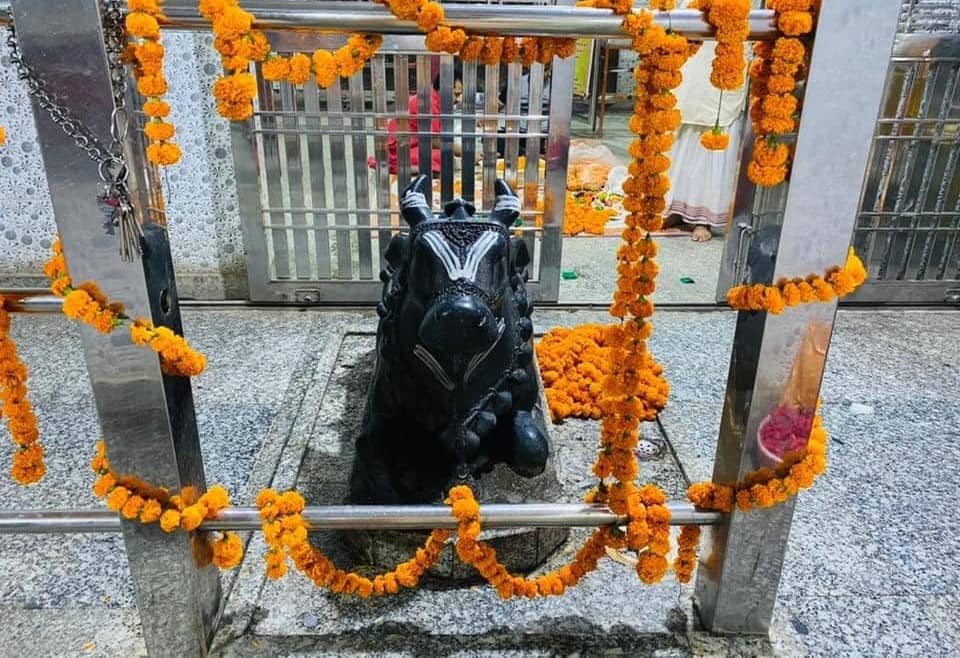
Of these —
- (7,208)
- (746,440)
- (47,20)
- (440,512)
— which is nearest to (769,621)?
(746,440)

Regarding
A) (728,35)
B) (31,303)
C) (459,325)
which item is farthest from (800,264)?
(31,303)

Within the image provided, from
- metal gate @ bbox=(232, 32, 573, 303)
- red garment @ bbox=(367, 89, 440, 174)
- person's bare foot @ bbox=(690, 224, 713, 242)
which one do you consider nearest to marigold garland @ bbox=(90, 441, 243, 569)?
metal gate @ bbox=(232, 32, 573, 303)

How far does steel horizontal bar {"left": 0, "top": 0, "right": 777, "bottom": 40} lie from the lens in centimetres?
113

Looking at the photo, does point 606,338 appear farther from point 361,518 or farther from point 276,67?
point 276,67

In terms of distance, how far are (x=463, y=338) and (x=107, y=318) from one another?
0.63 metres

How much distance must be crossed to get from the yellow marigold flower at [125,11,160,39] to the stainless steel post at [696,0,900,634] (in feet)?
3.49

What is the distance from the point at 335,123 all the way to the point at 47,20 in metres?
2.23

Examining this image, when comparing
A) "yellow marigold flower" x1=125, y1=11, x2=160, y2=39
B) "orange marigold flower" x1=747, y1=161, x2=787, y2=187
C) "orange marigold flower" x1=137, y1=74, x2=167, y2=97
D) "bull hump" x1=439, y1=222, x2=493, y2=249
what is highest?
"yellow marigold flower" x1=125, y1=11, x2=160, y2=39

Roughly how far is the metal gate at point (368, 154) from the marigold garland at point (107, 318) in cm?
206

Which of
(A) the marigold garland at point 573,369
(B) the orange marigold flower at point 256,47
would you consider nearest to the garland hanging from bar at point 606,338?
(B) the orange marigold flower at point 256,47

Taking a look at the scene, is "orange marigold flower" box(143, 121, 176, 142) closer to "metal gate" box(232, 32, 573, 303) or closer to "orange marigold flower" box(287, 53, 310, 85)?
"orange marigold flower" box(287, 53, 310, 85)

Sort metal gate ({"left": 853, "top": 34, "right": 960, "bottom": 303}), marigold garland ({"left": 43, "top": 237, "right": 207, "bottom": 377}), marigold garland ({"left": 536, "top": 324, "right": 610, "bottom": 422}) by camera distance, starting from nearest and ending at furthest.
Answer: marigold garland ({"left": 43, "top": 237, "right": 207, "bottom": 377})
marigold garland ({"left": 536, "top": 324, "right": 610, "bottom": 422})
metal gate ({"left": 853, "top": 34, "right": 960, "bottom": 303})

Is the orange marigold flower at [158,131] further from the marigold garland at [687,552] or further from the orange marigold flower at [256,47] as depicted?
the marigold garland at [687,552]

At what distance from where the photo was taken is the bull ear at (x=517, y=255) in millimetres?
1812
